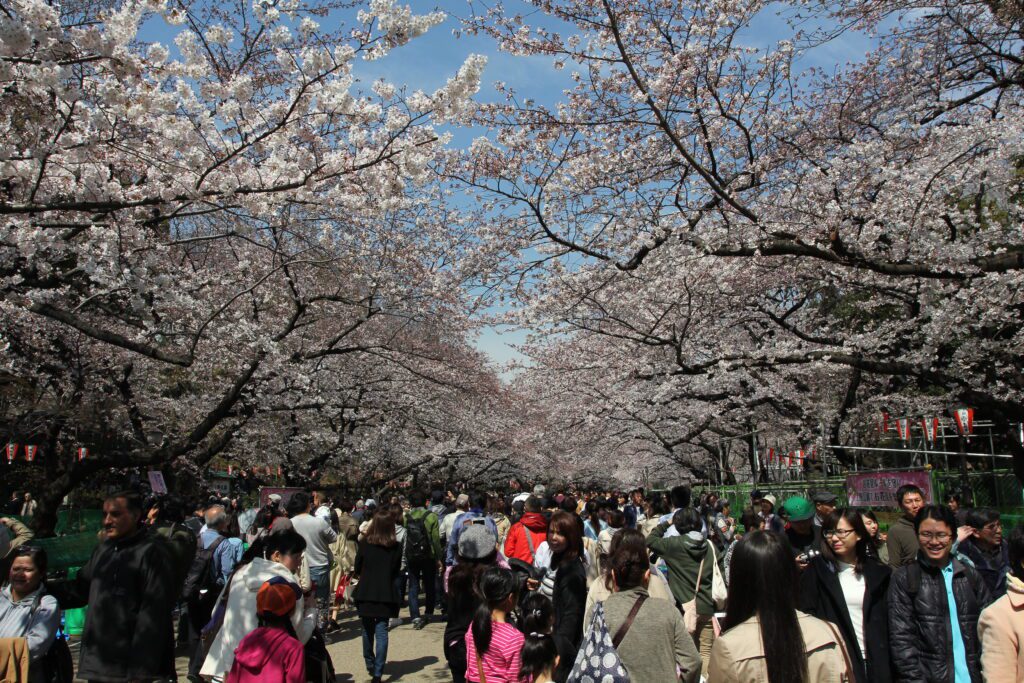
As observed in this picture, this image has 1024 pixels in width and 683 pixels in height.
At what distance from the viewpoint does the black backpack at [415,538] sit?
994cm

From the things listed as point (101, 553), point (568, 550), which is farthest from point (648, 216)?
point (101, 553)

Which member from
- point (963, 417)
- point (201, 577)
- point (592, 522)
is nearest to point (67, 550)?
point (201, 577)

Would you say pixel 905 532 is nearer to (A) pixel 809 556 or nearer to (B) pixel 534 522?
(A) pixel 809 556

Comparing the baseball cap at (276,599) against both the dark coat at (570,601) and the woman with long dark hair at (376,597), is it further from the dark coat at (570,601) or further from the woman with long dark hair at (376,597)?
the woman with long dark hair at (376,597)

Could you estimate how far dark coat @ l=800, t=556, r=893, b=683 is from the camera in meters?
3.68

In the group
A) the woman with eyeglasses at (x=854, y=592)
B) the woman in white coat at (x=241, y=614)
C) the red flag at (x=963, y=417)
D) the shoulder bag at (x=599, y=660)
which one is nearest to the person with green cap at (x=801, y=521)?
the woman with eyeglasses at (x=854, y=592)

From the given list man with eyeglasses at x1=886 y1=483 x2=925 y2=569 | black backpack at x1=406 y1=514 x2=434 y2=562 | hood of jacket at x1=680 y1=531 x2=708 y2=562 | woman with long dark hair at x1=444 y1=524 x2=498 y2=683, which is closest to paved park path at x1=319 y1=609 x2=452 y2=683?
black backpack at x1=406 y1=514 x2=434 y2=562

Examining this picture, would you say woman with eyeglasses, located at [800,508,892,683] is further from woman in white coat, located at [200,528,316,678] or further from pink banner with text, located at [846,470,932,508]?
pink banner with text, located at [846,470,932,508]

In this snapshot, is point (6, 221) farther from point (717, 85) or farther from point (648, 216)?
point (717, 85)

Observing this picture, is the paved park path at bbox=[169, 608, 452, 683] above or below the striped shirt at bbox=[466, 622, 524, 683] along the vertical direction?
below

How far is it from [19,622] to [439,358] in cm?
1221

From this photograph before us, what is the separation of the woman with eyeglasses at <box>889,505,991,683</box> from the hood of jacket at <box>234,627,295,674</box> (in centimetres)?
277

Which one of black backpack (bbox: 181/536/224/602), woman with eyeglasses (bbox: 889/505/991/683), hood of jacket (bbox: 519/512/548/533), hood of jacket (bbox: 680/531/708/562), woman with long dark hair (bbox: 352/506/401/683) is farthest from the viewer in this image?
woman with long dark hair (bbox: 352/506/401/683)

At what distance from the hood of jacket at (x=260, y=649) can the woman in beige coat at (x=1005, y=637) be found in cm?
282
